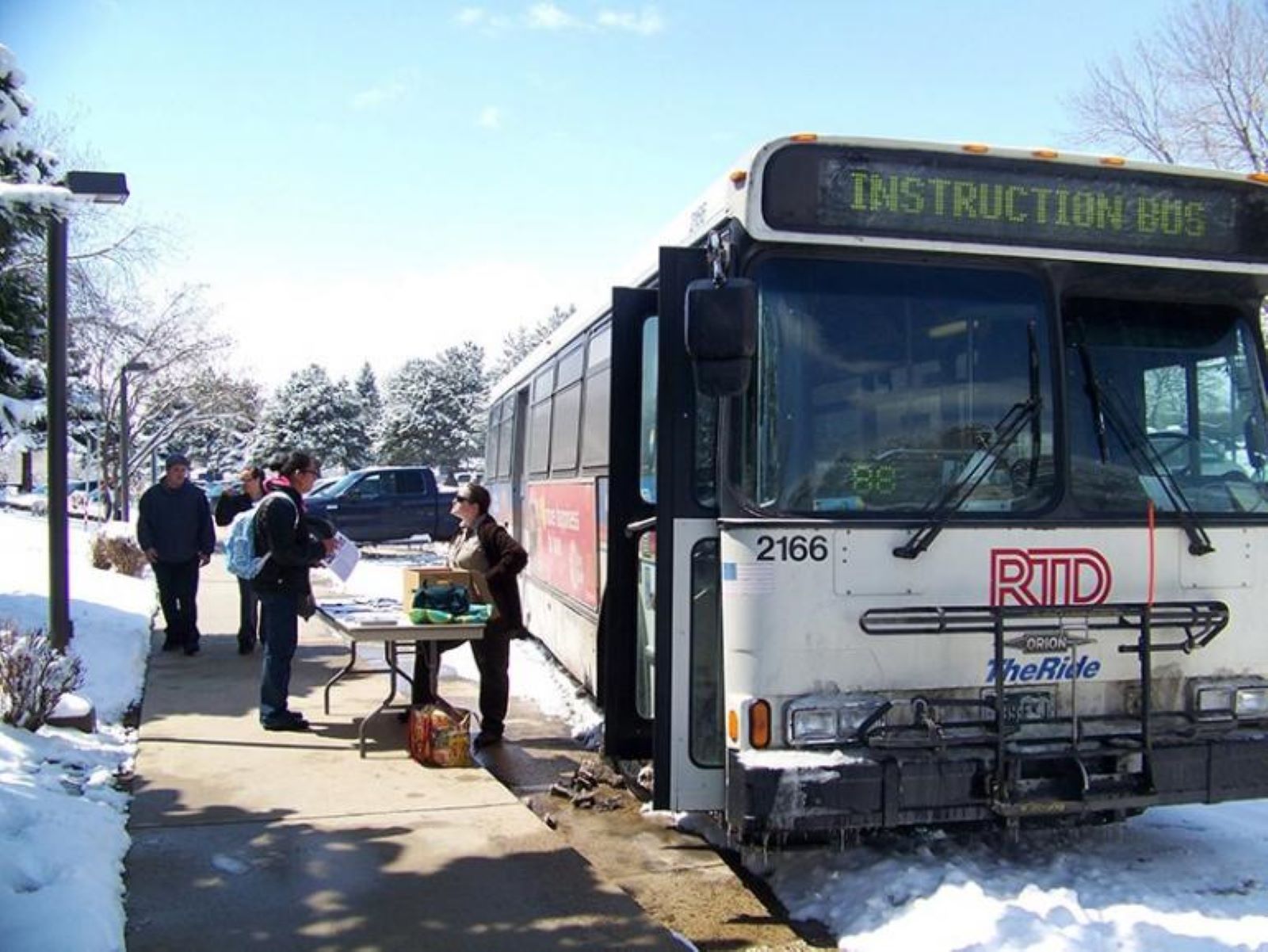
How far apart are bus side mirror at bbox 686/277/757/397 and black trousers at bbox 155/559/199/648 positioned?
7.56 m

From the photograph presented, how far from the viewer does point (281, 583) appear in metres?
7.62

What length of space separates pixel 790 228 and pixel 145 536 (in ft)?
25.4

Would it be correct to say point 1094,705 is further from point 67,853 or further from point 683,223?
point 67,853

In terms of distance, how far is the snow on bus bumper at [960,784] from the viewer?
451cm

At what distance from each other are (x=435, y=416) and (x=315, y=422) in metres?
6.78

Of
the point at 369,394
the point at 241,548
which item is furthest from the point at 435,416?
the point at 241,548

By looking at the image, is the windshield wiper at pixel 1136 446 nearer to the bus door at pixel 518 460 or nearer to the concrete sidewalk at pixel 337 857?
the concrete sidewalk at pixel 337 857

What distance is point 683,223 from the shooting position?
18.5 feet

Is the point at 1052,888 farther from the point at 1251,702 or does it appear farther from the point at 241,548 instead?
the point at 241,548

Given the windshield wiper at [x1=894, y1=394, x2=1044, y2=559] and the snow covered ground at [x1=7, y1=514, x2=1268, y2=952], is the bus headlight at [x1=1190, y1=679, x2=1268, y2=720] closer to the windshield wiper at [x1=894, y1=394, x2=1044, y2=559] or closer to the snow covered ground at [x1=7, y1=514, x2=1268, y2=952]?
the snow covered ground at [x1=7, y1=514, x2=1268, y2=952]

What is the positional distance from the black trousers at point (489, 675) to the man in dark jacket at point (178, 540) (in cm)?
378

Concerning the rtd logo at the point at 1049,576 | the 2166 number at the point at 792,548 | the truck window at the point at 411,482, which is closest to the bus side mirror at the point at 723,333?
the 2166 number at the point at 792,548

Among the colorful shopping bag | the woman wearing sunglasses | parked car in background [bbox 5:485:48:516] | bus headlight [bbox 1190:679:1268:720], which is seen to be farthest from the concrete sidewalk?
parked car in background [bbox 5:485:48:516]

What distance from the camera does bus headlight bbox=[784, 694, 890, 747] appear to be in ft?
15.3
